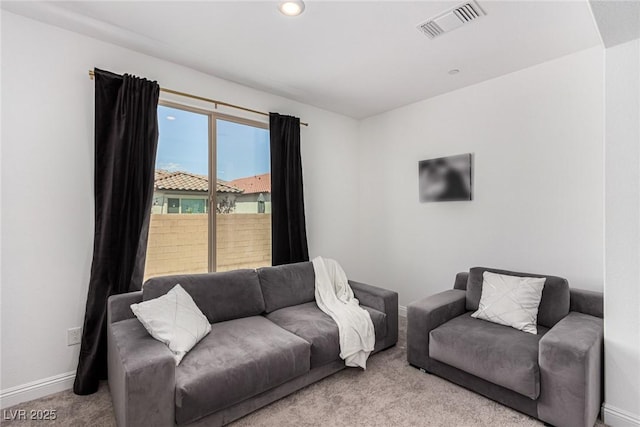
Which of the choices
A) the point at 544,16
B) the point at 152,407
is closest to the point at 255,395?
the point at 152,407

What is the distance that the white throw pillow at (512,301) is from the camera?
7.68 ft

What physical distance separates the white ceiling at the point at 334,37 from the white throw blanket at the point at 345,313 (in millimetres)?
1978

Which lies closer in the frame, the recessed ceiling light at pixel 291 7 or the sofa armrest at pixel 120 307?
the recessed ceiling light at pixel 291 7

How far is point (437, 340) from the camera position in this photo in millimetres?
2375

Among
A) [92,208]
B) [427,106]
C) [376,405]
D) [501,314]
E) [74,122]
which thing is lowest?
[376,405]

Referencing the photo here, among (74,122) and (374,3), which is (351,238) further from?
(74,122)

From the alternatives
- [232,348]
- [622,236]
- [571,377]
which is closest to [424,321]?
[571,377]

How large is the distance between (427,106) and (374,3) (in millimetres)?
1893

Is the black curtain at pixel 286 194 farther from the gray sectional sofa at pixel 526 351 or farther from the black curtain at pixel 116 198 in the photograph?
the gray sectional sofa at pixel 526 351

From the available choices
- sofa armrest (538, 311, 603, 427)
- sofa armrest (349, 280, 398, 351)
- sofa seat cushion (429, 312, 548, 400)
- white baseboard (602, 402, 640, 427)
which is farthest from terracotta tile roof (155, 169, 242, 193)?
white baseboard (602, 402, 640, 427)

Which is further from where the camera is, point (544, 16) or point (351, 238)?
point (351, 238)

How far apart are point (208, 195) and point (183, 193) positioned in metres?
0.24

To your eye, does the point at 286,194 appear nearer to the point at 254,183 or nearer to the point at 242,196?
the point at 254,183

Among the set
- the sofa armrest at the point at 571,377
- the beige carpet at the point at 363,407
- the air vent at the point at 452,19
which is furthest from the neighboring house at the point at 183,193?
the sofa armrest at the point at 571,377
